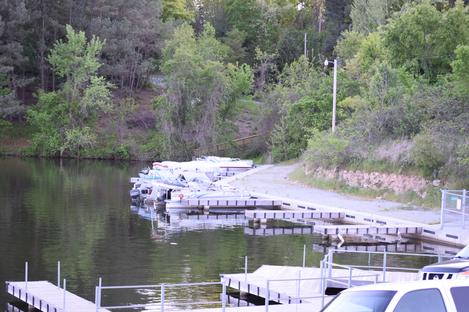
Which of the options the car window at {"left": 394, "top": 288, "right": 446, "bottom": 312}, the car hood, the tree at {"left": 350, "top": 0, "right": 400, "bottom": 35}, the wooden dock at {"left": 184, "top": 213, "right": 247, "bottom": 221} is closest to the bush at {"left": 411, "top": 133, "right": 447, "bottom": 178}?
the wooden dock at {"left": 184, "top": 213, "right": 247, "bottom": 221}

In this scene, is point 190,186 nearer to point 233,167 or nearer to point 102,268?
point 233,167

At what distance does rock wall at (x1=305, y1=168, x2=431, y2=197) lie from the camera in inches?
1874

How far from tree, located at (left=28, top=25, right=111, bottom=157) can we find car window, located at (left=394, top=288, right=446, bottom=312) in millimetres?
79858

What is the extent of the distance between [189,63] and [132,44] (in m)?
12.3

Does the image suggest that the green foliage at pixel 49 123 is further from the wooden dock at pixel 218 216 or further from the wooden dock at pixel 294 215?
the wooden dock at pixel 294 215

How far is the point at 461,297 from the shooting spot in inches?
431

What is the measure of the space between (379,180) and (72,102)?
156 ft

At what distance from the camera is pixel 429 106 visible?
54594mm

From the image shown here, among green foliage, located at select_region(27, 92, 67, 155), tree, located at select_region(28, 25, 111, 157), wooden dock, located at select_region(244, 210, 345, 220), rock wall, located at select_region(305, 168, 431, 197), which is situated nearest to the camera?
wooden dock, located at select_region(244, 210, 345, 220)

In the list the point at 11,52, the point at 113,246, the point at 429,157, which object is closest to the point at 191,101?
the point at 11,52

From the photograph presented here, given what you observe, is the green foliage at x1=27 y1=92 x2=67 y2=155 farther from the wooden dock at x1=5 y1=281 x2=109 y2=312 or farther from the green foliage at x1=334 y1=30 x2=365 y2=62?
Result: the wooden dock at x1=5 y1=281 x2=109 y2=312

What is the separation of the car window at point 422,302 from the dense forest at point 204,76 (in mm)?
45050

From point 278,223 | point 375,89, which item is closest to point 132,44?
point 375,89

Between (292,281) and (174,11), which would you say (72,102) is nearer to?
(174,11)
